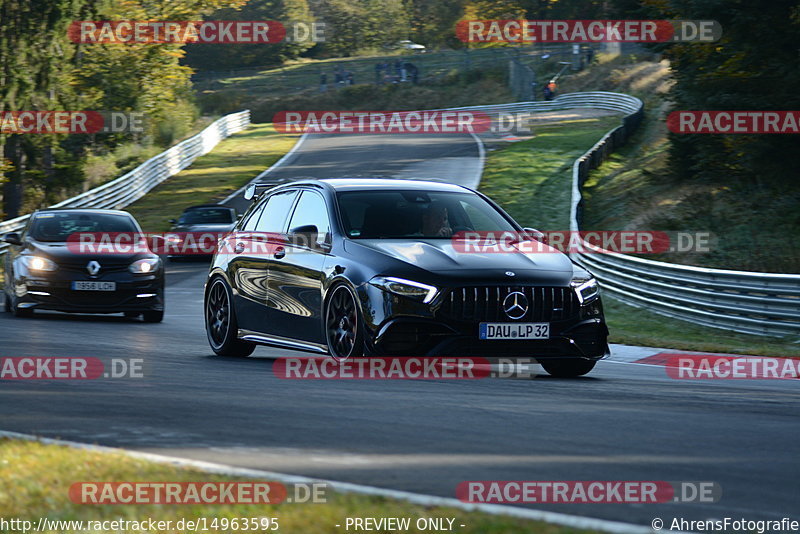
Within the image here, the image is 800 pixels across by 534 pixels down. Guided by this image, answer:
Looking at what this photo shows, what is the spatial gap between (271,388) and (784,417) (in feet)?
11.4

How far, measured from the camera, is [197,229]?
33.4 m

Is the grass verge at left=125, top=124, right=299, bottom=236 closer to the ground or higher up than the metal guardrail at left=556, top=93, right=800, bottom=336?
closer to the ground

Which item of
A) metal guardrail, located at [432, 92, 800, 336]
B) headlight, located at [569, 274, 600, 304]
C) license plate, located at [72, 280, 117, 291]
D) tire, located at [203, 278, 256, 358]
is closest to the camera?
headlight, located at [569, 274, 600, 304]

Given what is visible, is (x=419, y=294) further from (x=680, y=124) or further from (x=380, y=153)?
(x=380, y=153)

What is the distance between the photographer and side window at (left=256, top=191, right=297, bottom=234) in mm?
12094

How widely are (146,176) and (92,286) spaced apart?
105ft

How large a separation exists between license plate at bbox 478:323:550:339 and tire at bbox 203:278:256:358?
11.3 ft

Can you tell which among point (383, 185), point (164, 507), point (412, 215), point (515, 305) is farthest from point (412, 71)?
point (164, 507)

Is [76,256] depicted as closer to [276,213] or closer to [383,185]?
[276,213]

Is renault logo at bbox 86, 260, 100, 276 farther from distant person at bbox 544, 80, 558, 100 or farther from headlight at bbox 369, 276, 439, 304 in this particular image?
distant person at bbox 544, 80, 558, 100

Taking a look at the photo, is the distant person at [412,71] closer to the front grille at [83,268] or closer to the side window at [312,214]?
the front grille at [83,268]

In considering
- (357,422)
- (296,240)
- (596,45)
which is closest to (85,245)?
(296,240)

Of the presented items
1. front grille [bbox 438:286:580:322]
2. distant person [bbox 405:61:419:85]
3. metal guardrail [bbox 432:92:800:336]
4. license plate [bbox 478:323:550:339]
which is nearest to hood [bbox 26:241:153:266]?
metal guardrail [bbox 432:92:800:336]

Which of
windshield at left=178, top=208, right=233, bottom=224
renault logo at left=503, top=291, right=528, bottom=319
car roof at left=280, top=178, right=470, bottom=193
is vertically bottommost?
Answer: windshield at left=178, top=208, right=233, bottom=224
